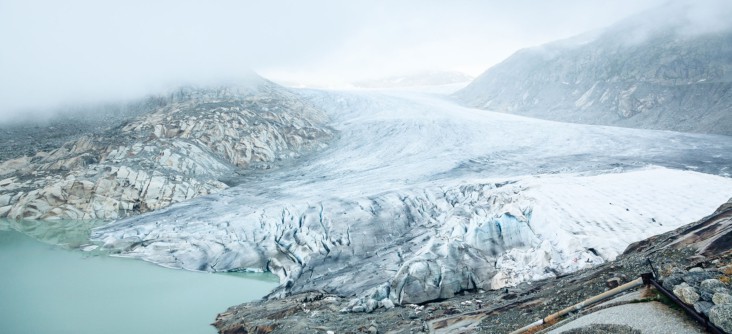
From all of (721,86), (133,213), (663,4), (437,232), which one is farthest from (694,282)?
(663,4)

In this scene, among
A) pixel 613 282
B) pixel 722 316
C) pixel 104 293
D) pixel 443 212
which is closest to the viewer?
pixel 722 316

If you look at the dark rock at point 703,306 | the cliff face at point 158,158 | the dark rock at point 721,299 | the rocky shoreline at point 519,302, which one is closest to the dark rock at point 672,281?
the rocky shoreline at point 519,302

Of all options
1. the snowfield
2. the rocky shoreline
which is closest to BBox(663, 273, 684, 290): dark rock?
the rocky shoreline

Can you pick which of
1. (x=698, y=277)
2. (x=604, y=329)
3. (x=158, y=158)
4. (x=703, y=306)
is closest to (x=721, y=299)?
(x=703, y=306)

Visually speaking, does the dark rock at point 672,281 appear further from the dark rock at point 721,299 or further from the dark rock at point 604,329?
the dark rock at point 604,329

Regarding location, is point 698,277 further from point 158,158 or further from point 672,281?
point 158,158

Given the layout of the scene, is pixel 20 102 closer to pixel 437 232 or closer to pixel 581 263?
pixel 437 232
